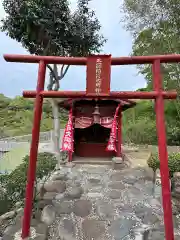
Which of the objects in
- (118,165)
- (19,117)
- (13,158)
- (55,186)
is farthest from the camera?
(19,117)

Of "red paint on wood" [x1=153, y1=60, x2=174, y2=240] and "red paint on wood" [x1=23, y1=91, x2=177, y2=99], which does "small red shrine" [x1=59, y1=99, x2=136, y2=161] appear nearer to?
"red paint on wood" [x1=23, y1=91, x2=177, y2=99]

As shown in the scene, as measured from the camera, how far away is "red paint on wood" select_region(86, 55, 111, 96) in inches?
194

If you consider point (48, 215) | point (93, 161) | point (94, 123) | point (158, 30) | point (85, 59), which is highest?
point (158, 30)

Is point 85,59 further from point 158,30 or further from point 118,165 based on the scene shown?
point 158,30

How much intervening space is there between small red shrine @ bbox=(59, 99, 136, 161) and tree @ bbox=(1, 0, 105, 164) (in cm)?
114

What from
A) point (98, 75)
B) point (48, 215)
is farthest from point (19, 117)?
point (98, 75)

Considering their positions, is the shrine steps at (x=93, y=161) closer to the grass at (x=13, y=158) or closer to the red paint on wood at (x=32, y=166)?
the grass at (x=13, y=158)

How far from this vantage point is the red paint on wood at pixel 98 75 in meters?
4.94

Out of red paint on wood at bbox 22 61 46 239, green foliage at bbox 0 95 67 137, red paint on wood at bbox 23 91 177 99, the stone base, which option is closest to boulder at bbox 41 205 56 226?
red paint on wood at bbox 22 61 46 239

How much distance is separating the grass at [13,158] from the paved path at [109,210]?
4.51 m

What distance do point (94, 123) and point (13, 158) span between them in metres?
4.68

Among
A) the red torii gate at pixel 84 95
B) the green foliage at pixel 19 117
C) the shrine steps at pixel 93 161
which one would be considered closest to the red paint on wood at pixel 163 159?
the red torii gate at pixel 84 95

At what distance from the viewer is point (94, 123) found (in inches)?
442

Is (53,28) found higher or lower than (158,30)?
lower
